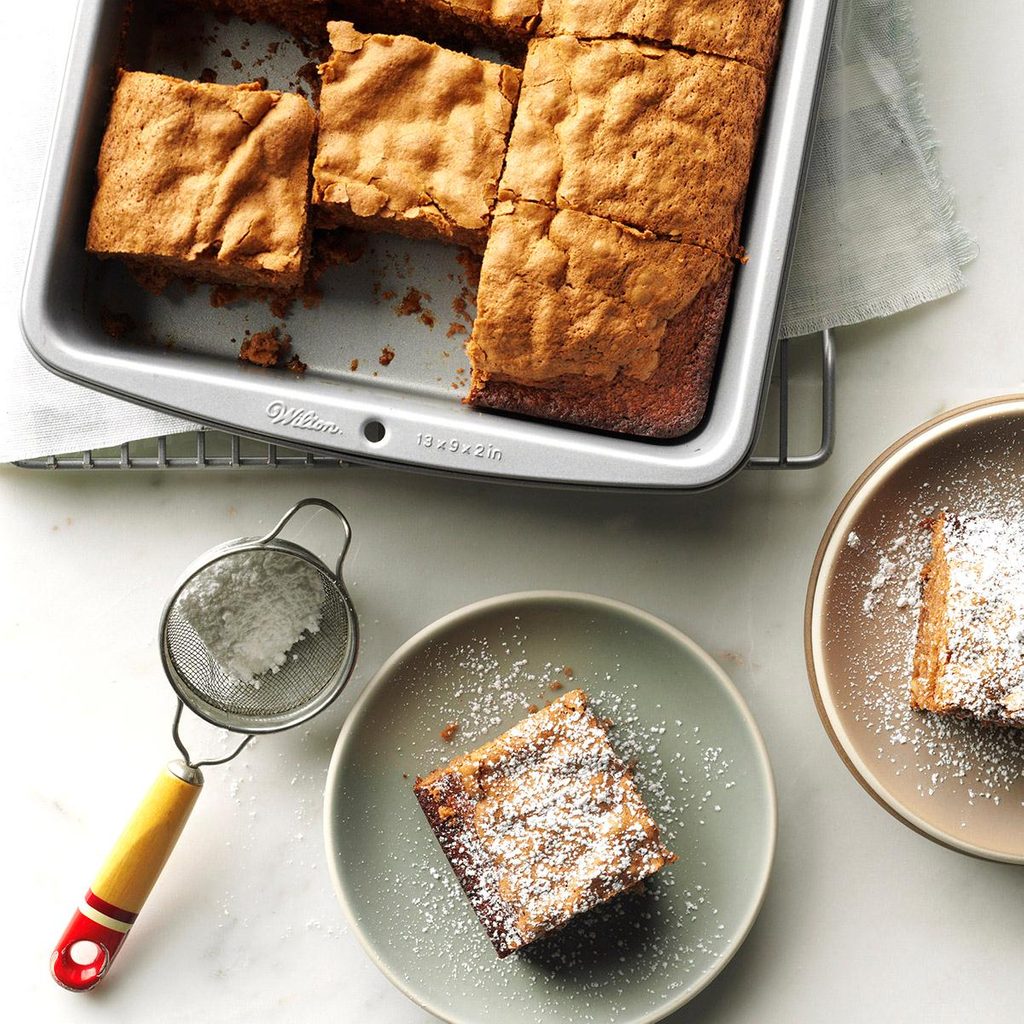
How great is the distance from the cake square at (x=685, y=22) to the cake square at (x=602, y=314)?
0.39 m

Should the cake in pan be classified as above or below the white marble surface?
above

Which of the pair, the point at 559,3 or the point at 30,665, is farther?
the point at 30,665

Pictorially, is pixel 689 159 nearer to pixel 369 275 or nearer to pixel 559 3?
pixel 559 3

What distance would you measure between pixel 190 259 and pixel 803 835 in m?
1.97

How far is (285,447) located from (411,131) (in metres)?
0.79

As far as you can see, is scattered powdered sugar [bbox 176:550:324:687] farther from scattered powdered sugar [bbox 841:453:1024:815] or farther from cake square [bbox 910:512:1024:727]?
cake square [bbox 910:512:1024:727]

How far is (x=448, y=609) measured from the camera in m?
2.45

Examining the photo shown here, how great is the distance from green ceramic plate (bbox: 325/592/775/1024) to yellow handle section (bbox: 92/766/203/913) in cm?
35

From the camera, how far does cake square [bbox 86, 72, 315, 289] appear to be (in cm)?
210

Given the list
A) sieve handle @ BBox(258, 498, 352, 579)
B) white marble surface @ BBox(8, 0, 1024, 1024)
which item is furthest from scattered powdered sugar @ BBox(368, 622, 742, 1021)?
sieve handle @ BBox(258, 498, 352, 579)

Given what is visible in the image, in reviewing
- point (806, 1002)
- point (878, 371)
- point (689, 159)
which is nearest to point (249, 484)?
point (689, 159)

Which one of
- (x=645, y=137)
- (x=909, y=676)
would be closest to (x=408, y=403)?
(x=645, y=137)

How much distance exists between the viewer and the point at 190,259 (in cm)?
213

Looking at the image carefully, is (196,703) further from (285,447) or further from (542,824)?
(542,824)
